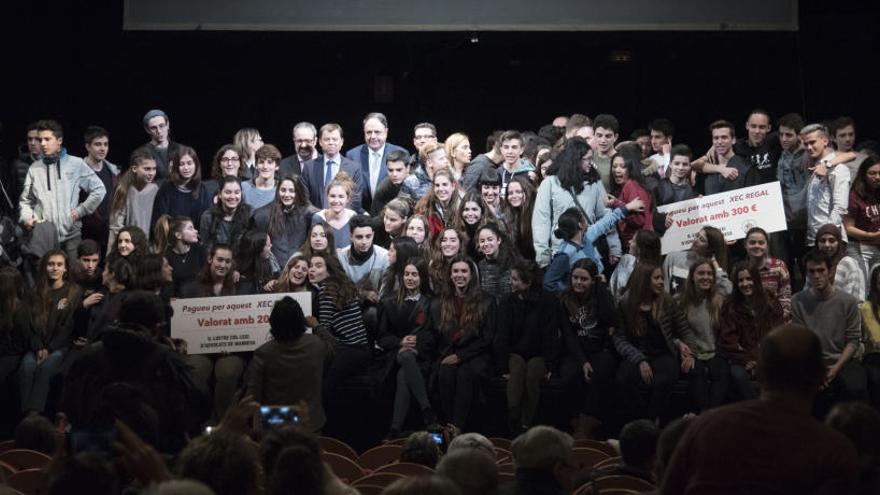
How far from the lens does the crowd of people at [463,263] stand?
28.0 ft

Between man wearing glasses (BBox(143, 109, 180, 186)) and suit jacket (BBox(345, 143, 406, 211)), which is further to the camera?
suit jacket (BBox(345, 143, 406, 211))

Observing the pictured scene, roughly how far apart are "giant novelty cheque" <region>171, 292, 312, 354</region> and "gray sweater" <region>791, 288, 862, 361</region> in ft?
12.0

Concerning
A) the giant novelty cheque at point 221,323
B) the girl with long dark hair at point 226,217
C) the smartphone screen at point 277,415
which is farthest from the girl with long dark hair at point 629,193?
the smartphone screen at point 277,415

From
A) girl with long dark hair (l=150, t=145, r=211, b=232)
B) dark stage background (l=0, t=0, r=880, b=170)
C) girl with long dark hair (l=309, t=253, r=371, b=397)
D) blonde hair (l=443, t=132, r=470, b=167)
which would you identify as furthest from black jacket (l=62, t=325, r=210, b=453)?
dark stage background (l=0, t=0, r=880, b=170)

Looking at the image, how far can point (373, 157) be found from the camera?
437 inches

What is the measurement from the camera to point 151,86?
44.8 ft

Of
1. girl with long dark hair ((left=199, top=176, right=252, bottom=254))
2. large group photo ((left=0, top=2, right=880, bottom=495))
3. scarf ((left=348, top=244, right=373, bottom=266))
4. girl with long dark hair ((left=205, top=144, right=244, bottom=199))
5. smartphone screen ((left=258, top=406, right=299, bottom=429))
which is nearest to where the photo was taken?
smartphone screen ((left=258, top=406, right=299, bottom=429))

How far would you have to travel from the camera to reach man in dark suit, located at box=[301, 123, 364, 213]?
10.8 meters

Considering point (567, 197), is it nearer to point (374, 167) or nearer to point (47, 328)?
point (374, 167)

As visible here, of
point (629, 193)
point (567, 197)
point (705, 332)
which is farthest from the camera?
point (629, 193)

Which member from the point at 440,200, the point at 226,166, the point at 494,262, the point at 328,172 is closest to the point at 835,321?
the point at 494,262

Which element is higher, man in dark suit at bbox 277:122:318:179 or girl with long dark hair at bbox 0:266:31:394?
man in dark suit at bbox 277:122:318:179

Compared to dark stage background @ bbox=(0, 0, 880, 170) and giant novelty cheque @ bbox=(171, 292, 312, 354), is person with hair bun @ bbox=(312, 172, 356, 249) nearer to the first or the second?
giant novelty cheque @ bbox=(171, 292, 312, 354)

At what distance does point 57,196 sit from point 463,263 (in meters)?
3.59
